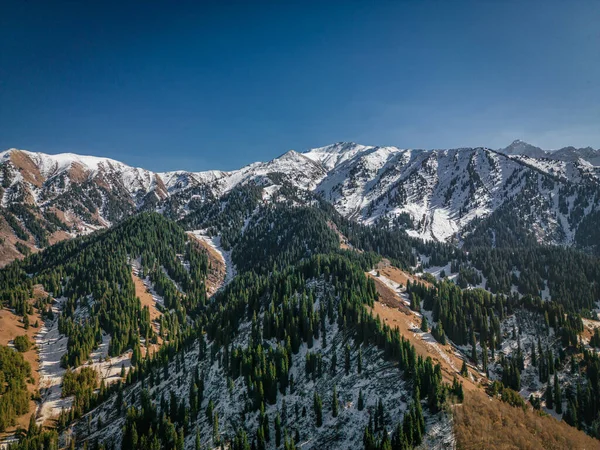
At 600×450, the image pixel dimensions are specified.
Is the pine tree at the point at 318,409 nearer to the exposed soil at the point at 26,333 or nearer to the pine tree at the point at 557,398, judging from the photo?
the pine tree at the point at 557,398

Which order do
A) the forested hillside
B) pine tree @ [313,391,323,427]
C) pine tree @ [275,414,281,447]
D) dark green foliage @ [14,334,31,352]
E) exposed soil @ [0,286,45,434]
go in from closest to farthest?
the forested hillside < pine tree @ [313,391,323,427] < pine tree @ [275,414,281,447] < exposed soil @ [0,286,45,434] < dark green foliage @ [14,334,31,352]

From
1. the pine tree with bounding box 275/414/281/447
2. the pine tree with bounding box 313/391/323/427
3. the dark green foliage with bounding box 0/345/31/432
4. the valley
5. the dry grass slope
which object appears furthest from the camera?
the dark green foliage with bounding box 0/345/31/432

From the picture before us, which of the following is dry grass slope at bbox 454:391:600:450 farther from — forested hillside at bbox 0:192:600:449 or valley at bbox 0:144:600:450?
forested hillside at bbox 0:192:600:449

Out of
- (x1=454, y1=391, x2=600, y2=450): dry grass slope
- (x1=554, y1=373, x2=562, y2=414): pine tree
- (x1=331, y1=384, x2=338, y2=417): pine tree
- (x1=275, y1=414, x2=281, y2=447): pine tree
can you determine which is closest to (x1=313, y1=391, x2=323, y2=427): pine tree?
(x1=331, y1=384, x2=338, y2=417): pine tree

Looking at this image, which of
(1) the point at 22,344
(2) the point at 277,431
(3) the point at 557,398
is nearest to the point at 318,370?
(2) the point at 277,431

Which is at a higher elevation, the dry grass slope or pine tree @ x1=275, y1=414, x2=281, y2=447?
the dry grass slope

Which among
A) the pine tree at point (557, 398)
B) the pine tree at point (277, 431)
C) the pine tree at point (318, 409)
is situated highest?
the pine tree at point (318, 409)

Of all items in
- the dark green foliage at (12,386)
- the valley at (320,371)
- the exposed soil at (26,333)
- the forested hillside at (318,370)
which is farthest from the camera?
the exposed soil at (26,333)

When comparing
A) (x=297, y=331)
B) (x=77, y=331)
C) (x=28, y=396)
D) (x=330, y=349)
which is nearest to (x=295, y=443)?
(x=330, y=349)

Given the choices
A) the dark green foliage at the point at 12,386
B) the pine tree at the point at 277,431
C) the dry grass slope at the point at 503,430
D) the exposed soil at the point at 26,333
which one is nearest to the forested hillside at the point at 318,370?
the pine tree at the point at 277,431

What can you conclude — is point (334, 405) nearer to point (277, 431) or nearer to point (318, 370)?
point (277, 431)

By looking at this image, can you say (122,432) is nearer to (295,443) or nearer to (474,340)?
(295,443)
